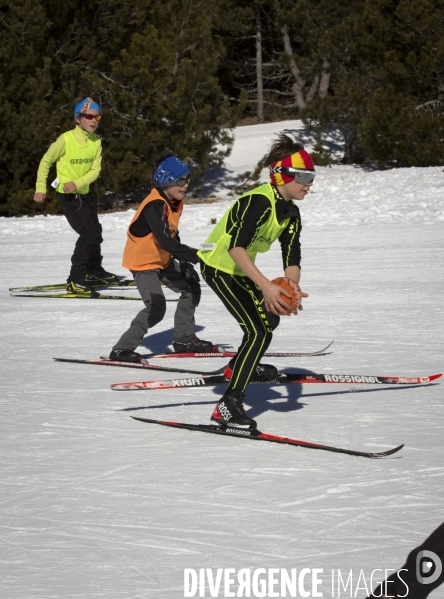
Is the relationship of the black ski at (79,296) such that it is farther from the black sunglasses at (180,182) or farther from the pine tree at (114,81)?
the pine tree at (114,81)

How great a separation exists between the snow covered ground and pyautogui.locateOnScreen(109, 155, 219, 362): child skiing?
0.39m

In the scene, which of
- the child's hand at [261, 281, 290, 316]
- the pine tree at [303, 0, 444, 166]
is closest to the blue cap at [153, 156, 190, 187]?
the child's hand at [261, 281, 290, 316]

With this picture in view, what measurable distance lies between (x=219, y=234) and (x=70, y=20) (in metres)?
15.0

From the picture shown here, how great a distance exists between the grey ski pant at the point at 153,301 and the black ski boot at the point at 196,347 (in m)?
0.18

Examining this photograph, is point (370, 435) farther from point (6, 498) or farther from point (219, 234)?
point (6, 498)

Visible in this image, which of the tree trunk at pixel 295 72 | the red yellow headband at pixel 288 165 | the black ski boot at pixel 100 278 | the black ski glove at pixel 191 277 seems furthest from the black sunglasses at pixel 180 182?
the tree trunk at pixel 295 72

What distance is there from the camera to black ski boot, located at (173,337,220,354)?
7.18 m

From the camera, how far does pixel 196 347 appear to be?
720 cm

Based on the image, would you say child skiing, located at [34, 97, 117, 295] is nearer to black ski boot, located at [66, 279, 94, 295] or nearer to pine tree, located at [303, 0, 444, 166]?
black ski boot, located at [66, 279, 94, 295]

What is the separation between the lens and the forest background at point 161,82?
1752 centimetres

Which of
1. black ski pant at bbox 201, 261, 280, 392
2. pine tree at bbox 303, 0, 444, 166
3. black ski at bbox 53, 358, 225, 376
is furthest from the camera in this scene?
pine tree at bbox 303, 0, 444, 166

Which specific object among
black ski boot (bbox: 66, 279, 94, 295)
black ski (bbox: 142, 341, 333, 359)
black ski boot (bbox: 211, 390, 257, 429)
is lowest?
black ski boot (bbox: 66, 279, 94, 295)

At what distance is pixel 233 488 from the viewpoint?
417cm

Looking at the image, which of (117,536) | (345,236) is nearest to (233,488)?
(117,536)
